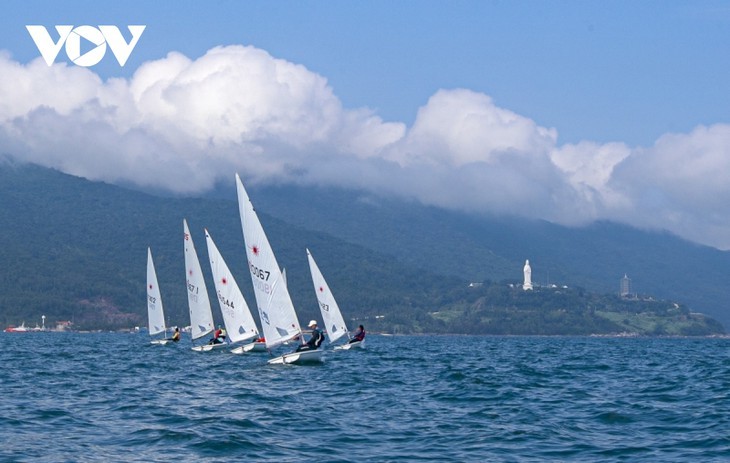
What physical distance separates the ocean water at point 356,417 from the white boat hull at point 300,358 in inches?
91.5

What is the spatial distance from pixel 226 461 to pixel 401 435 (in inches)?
256

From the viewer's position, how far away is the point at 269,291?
209ft

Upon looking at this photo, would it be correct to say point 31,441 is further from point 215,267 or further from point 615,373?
point 215,267

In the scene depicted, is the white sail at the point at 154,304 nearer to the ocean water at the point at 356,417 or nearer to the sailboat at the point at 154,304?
the sailboat at the point at 154,304

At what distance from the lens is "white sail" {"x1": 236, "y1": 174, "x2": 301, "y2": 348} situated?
204 feet

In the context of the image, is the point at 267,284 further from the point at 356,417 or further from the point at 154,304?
the point at 154,304

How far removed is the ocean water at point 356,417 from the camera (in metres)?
31.8

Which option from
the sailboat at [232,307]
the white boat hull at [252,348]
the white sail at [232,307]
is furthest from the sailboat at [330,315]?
the white boat hull at [252,348]

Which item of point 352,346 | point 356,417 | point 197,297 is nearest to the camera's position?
point 356,417

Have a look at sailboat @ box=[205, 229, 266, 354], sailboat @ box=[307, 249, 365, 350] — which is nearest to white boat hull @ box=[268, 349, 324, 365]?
sailboat @ box=[205, 229, 266, 354]

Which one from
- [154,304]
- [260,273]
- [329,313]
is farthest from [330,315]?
[154,304]

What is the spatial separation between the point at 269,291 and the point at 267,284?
433 mm

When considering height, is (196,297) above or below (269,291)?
above

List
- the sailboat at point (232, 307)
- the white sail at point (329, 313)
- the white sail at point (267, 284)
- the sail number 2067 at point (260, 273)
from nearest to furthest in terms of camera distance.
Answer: the white sail at point (267, 284)
the sail number 2067 at point (260, 273)
the sailboat at point (232, 307)
the white sail at point (329, 313)
